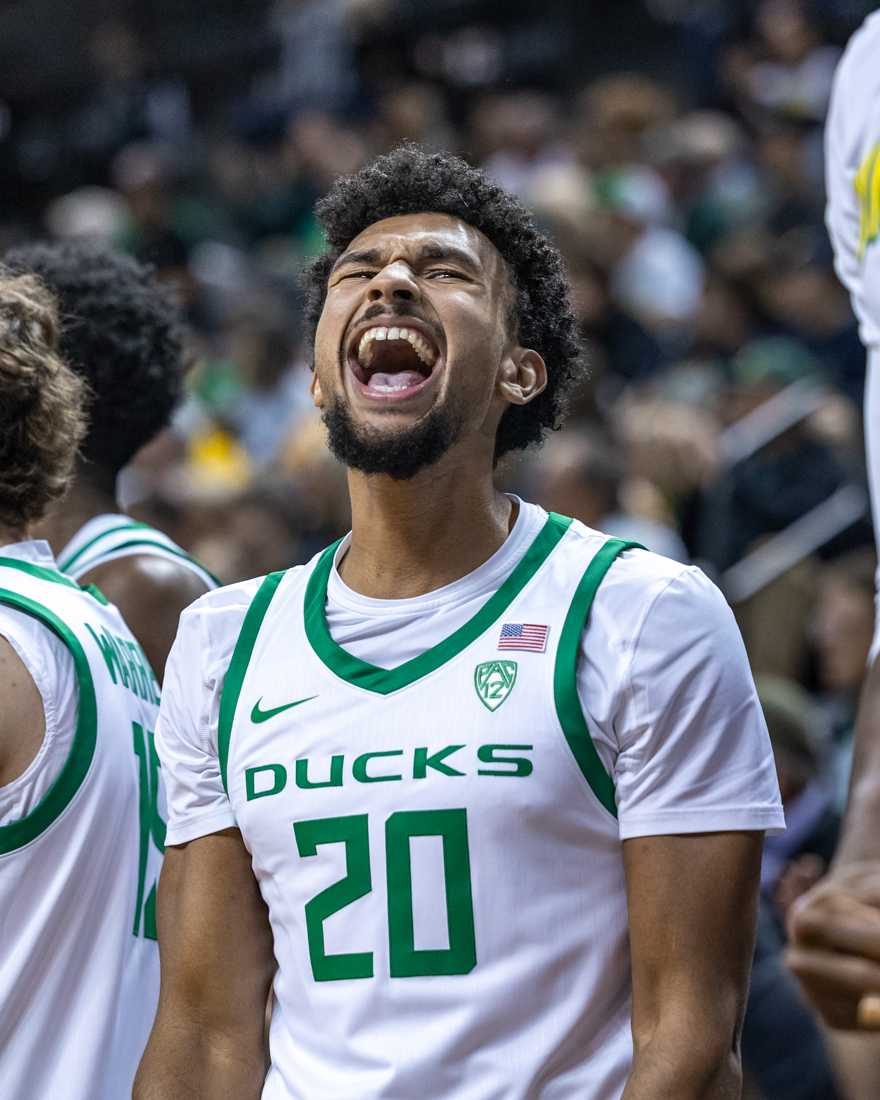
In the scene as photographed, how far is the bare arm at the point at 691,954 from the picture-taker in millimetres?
2256

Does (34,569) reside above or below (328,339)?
below

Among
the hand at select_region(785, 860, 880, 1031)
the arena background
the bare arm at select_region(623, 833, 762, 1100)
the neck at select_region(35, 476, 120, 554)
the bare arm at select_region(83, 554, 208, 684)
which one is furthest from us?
the arena background

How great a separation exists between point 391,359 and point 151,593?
84 cm

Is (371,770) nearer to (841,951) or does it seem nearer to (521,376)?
(521,376)

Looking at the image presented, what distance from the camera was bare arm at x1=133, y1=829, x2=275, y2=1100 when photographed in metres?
2.54

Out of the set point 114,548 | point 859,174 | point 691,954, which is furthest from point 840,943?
point 114,548

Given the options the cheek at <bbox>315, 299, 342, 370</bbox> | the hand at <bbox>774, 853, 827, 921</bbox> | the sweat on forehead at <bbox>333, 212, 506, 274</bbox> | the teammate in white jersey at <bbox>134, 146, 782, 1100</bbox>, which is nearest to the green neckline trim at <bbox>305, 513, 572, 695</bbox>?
the teammate in white jersey at <bbox>134, 146, 782, 1100</bbox>

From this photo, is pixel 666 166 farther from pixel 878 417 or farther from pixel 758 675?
pixel 878 417

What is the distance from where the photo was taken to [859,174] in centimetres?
296

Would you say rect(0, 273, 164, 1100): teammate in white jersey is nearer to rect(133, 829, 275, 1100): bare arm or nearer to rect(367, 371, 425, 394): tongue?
rect(133, 829, 275, 1100): bare arm

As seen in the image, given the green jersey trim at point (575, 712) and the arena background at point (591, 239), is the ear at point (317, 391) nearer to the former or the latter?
the arena background at point (591, 239)

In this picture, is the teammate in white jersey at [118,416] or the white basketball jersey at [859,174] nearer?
the white basketball jersey at [859,174]

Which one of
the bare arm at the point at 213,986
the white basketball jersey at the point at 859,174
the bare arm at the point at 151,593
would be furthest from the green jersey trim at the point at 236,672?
the white basketball jersey at the point at 859,174

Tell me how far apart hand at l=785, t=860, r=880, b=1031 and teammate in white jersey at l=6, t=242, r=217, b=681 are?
1917mm
